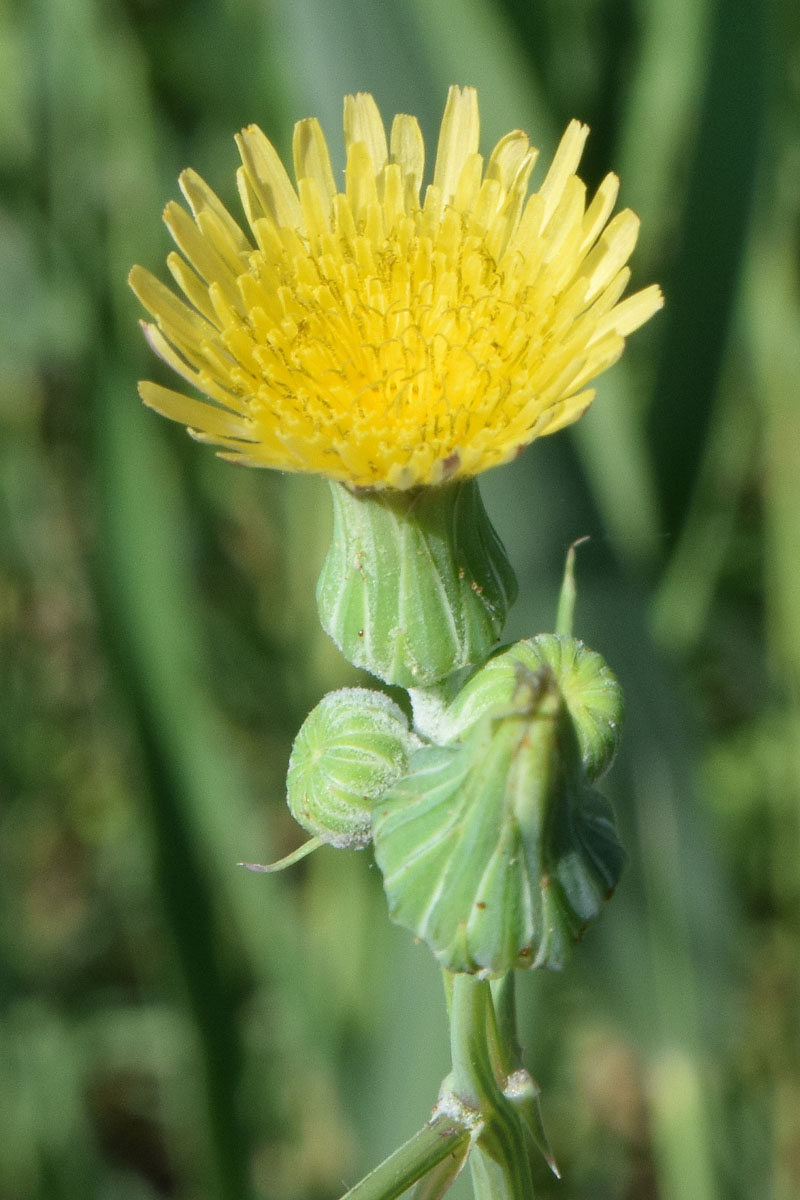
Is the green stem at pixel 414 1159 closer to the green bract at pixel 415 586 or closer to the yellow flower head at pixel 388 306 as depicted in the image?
the green bract at pixel 415 586

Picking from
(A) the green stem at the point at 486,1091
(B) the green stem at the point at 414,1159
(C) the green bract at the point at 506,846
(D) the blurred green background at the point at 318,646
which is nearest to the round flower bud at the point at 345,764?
(C) the green bract at the point at 506,846

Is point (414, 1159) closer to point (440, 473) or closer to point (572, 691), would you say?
point (572, 691)

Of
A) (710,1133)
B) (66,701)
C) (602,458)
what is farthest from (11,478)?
(710,1133)

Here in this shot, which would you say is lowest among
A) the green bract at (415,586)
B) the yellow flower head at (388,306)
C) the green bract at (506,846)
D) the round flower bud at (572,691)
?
the green bract at (506,846)

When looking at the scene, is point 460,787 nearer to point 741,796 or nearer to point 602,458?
point 602,458

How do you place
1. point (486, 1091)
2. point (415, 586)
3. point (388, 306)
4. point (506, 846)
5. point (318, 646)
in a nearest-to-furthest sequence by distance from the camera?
point (506, 846) < point (486, 1091) < point (415, 586) < point (388, 306) < point (318, 646)

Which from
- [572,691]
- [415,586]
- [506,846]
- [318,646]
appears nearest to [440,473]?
[415,586]

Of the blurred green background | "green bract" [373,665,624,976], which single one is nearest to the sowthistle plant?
"green bract" [373,665,624,976]
